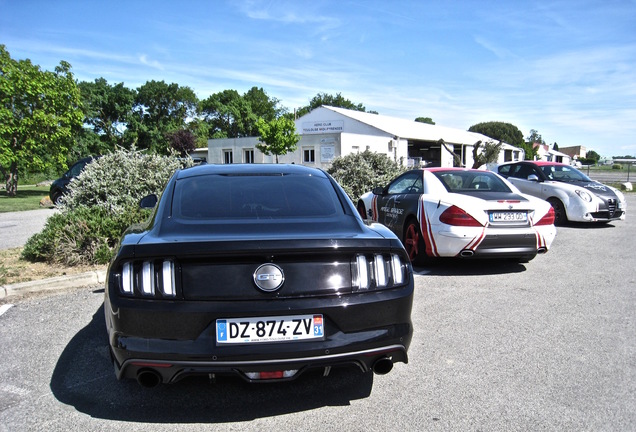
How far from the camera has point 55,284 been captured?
231 inches

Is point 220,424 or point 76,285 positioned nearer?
point 220,424

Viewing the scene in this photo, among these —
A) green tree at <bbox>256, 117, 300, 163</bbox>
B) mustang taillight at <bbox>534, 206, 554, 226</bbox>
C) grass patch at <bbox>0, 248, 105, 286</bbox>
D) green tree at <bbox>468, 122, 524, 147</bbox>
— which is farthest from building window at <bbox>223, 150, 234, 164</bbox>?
green tree at <bbox>468, 122, 524, 147</bbox>

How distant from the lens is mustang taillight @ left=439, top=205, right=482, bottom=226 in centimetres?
634

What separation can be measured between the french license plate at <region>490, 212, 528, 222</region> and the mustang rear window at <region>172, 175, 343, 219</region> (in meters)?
3.31

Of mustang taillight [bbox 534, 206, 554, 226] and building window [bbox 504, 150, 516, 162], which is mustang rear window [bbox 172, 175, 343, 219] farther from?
building window [bbox 504, 150, 516, 162]

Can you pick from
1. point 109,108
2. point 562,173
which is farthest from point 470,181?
point 109,108

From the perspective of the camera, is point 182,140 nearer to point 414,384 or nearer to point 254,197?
point 254,197

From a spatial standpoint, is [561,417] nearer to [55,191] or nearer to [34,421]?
[34,421]

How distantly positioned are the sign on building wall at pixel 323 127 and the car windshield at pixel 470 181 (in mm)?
45720

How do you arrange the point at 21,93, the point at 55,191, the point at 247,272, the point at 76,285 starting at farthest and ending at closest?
the point at 21,93 → the point at 55,191 → the point at 76,285 → the point at 247,272

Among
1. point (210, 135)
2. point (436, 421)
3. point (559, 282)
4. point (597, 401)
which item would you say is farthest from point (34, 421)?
point (210, 135)

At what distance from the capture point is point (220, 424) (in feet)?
9.16

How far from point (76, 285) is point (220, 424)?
4.00m

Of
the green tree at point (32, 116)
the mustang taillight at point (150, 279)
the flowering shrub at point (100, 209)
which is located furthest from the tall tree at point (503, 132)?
the mustang taillight at point (150, 279)
